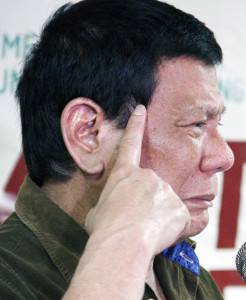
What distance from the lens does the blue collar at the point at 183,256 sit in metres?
1.60

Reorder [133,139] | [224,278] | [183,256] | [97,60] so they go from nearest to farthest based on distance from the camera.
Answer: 1. [133,139]
2. [97,60]
3. [183,256]
4. [224,278]

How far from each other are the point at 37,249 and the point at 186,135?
1.31 ft

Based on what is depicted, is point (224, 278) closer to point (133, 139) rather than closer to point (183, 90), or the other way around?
point (183, 90)

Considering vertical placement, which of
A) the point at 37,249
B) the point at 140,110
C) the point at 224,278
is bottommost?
the point at 224,278

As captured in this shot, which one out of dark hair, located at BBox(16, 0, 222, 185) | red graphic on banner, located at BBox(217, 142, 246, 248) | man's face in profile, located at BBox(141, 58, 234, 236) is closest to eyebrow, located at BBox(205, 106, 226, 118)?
man's face in profile, located at BBox(141, 58, 234, 236)

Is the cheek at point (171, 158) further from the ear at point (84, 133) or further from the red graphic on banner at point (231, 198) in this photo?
the red graphic on banner at point (231, 198)

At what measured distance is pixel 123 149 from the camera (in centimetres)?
119

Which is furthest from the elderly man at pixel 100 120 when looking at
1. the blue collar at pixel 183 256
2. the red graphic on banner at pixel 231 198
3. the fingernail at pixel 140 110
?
the red graphic on banner at pixel 231 198

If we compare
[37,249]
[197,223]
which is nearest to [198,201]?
[197,223]

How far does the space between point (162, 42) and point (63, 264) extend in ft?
1.69

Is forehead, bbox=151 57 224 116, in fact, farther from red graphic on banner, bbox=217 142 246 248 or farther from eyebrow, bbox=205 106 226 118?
red graphic on banner, bbox=217 142 246 248

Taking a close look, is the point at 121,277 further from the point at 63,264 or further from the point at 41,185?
the point at 41,185

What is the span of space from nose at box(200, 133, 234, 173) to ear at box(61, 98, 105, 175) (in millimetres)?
233

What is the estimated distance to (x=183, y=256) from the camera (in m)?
1.63
